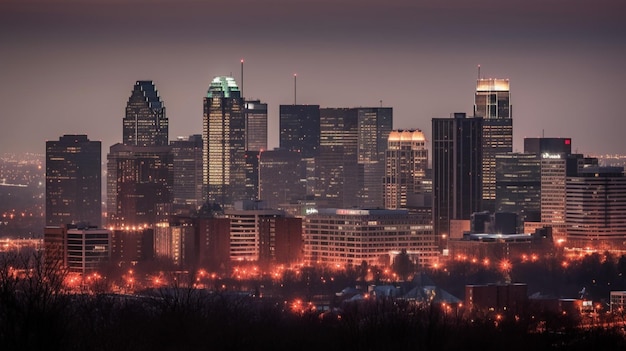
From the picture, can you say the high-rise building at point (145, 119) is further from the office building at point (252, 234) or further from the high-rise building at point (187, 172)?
the office building at point (252, 234)

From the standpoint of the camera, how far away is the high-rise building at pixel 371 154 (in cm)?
10744

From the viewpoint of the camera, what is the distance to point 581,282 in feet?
242

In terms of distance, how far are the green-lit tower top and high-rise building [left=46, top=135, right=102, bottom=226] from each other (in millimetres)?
Result: 8896

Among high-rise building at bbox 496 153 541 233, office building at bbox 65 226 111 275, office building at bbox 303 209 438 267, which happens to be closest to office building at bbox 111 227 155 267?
office building at bbox 65 226 111 275

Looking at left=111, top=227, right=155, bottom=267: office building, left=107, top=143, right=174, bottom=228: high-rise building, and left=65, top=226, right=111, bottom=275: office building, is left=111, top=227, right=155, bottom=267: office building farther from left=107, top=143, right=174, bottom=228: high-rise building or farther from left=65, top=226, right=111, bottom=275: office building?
left=107, top=143, right=174, bottom=228: high-rise building

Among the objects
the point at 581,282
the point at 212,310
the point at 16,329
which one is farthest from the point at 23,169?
the point at 16,329

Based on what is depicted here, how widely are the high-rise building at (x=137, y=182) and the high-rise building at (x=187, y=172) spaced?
3.81 meters

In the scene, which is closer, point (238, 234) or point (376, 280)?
point (376, 280)

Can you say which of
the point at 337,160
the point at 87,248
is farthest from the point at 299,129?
the point at 87,248

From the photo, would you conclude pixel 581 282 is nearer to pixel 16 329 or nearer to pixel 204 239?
pixel 204 239

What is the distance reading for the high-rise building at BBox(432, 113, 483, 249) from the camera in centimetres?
9519

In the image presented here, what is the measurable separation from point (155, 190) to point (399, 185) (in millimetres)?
11565

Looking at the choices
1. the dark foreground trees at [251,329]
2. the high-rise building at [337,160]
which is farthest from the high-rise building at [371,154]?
the dark foreground trees at [251,329]

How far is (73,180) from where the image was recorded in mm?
104188
